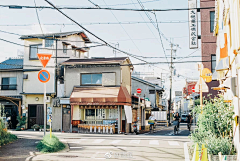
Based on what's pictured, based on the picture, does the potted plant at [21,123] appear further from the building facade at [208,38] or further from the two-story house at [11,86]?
the building facade at [208,38]

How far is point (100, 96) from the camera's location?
83.8 feet

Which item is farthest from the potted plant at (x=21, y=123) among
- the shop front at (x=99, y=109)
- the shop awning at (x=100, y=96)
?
the shop awning at (x=100, y=96)

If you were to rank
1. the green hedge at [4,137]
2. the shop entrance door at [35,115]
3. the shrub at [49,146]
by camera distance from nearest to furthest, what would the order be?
the shrub at [49,146], the green hedge at [4,137], the shop entrance door at [35,115]

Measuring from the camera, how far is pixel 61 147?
46.2 ft

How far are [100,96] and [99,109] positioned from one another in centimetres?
175

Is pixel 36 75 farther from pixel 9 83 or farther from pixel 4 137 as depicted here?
pixel 4 137

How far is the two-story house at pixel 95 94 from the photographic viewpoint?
25609mm

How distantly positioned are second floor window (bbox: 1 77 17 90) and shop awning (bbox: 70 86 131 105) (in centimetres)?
817

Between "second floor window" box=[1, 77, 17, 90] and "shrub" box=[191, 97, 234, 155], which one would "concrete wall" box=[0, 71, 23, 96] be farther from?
"shrub" box=[191, 97, 234, 155]

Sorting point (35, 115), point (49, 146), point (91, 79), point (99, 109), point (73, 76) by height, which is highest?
point (73, 76)

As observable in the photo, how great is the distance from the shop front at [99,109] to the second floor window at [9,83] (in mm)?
7971

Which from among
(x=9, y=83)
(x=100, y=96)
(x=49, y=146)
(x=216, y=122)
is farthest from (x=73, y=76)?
(x=216, y=122)

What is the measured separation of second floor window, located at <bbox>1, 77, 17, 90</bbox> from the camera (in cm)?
3088

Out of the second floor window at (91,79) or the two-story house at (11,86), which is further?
the two-story house at (11,86)
